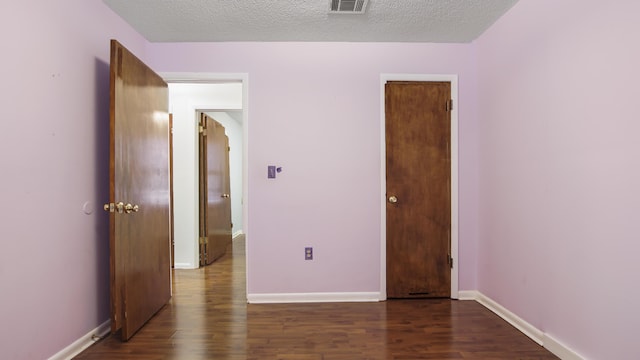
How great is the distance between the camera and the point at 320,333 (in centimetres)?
233

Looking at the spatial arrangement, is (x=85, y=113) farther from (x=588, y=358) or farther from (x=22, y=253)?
(x=588, y=358)

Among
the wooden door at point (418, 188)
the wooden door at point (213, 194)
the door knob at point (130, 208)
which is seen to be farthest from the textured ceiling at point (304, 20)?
the wooden door at point (213, 194)

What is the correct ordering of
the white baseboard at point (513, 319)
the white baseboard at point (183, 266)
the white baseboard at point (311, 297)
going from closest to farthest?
the white baseboard at point (513, 319) → the white baseboard at point (311, 297) → the white baseboard at point (183, 266)

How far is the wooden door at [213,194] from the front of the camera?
416cm

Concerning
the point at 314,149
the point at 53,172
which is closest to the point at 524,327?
the point at 314,149

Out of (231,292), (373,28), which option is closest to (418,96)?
(373,28)

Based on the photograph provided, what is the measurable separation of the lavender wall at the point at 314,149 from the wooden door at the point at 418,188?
0.46 feet

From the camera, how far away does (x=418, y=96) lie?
3.01 m

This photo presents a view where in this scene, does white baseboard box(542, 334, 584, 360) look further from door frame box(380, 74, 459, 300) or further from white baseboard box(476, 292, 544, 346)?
door frame box(380, 74, 459, 300)

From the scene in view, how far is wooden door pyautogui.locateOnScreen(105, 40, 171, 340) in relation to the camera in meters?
2.12

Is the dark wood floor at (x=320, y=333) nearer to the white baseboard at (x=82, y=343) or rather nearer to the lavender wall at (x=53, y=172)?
the white baseboard at (x=82, y=343)

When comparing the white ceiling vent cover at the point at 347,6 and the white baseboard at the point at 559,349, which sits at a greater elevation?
the white ceiling vent cover at the point at 347,6

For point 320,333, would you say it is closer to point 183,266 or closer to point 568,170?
point 568,170

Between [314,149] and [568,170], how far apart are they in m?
1.90
